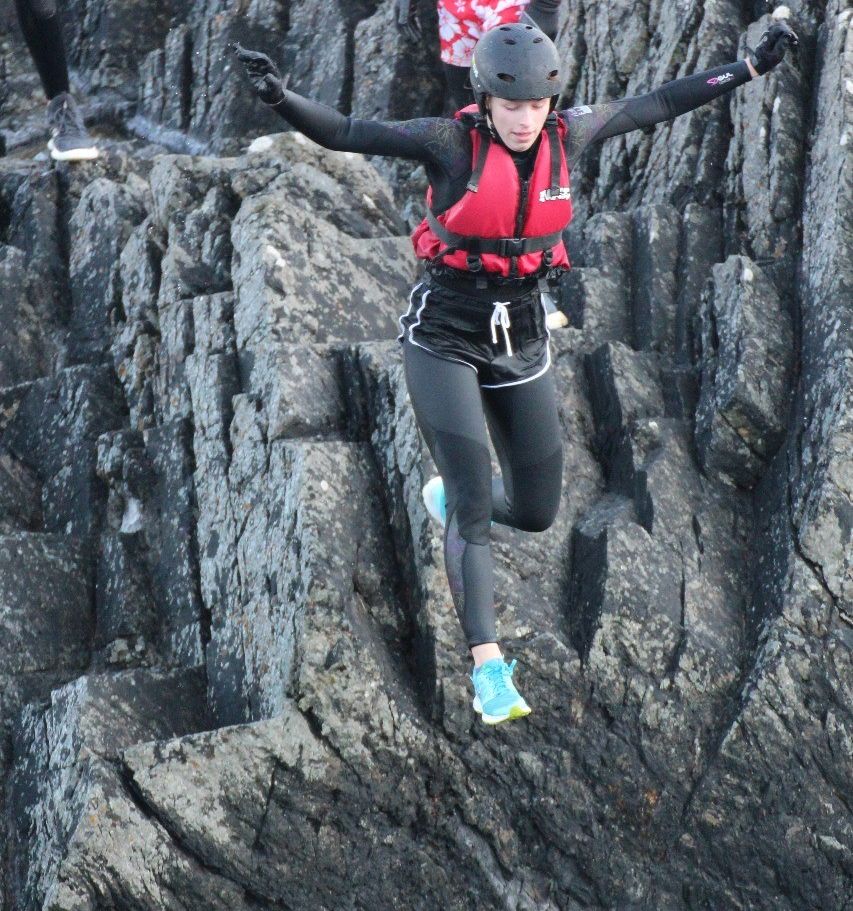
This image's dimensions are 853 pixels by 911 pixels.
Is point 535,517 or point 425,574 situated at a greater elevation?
point 535,517

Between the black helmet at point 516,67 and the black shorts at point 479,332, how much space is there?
1177mm

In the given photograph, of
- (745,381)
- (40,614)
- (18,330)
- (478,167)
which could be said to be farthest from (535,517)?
(18,330)

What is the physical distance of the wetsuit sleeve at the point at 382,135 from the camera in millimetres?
7555

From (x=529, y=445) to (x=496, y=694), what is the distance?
161 cm

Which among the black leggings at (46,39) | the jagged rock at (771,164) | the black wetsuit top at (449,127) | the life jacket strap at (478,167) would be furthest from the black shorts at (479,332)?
the black leggings at (46,39)

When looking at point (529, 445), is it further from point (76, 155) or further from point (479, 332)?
point (76, 155)

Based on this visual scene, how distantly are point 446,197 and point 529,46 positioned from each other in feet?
3.24

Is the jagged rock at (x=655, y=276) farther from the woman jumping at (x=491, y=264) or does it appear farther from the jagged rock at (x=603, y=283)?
the woman jumping at (x=491, y=264)

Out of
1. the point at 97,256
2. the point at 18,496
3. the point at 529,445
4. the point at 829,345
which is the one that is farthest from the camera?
the point at 97,256

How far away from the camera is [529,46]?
760 centimetres

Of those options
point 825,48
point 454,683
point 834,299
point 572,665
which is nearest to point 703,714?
point 572,665

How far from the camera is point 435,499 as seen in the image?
8984mm

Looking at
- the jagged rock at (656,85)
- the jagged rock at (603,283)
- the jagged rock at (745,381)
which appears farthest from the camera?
the jagged rock at (656,85)

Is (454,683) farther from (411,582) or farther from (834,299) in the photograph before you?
(834,299)
